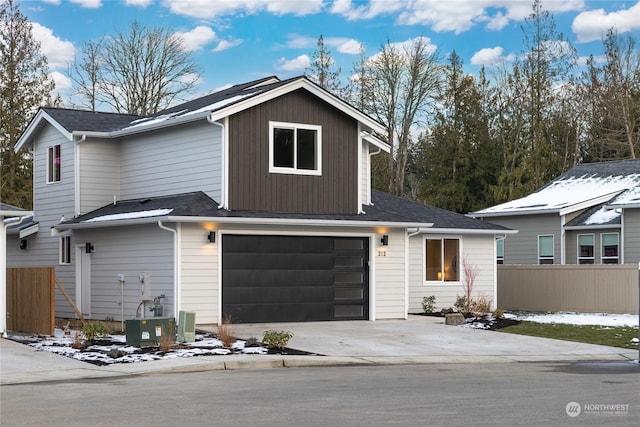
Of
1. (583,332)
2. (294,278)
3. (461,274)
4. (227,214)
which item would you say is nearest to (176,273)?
(227,214)

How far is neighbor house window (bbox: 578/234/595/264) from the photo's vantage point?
36500 millimetres

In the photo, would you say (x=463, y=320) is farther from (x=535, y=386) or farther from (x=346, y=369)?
(x=535, y=386)

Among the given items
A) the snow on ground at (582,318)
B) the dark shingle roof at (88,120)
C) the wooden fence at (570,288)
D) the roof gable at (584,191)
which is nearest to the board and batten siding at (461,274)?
the snow on ground at (582,318)

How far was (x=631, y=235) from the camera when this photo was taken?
3416cm

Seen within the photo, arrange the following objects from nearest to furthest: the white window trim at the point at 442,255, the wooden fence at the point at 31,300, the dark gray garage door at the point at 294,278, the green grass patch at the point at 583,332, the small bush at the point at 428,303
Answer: the wooden fence at the point at 31,300 → the green grass patch at the point at 583,332 → the dark gray garage door at the point at 294,278 → the small bush at the point at 428,303 → the white window trim at the point at 442,255

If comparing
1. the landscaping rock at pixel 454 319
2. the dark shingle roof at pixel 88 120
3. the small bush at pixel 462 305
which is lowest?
the landscaping rock at pixel 454 319

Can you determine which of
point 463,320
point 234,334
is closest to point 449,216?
point 463,320

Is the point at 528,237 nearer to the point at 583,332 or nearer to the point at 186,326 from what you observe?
the point at 583,332

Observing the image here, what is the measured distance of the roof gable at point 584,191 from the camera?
1462 inches

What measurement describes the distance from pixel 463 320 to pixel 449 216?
6.71 meters

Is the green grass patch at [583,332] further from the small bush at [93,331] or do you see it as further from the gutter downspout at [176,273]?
the small bush at [93,331]

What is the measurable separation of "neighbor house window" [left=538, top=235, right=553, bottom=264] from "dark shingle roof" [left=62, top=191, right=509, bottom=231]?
5682mm

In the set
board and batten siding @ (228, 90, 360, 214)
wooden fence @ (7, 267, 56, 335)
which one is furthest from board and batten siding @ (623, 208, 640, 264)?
wooden fence @ (7, 267, 56, 335)

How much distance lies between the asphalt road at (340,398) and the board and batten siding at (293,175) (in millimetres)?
8544
